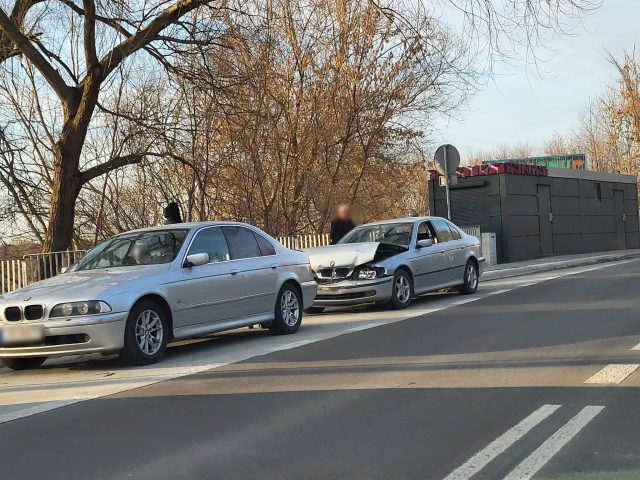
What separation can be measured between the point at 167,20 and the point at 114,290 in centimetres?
781

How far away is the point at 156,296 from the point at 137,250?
3.60 ft

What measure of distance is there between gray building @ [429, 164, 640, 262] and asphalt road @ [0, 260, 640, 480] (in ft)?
55.5

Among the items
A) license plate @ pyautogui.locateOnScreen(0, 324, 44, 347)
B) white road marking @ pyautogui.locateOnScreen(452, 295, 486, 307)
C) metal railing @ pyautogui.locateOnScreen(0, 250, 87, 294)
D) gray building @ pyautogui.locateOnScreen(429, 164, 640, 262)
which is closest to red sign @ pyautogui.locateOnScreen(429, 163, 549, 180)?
gray building @ pyautogui.locateOnScreen(429, 164, 640, 262)

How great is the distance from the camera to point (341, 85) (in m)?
21.1

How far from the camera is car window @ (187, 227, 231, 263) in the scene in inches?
357

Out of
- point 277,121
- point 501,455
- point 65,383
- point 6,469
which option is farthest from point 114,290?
point 277,121

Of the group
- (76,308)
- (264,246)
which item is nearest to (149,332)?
(76,308)

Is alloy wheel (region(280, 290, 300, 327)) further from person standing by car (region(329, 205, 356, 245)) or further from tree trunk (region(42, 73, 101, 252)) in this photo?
tree trunk (region(42, 73, 101, 252))

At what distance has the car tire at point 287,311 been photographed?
9992 mm

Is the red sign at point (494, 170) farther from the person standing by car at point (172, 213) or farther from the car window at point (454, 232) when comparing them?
the person standing by car at point (172, 213)

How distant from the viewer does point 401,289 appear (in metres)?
12.7

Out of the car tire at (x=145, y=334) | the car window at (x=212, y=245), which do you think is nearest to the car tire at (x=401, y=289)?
the car window at (x=212, y=245)

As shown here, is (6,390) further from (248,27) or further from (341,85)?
(341,85)

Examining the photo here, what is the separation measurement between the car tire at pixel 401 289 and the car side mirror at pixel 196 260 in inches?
179
